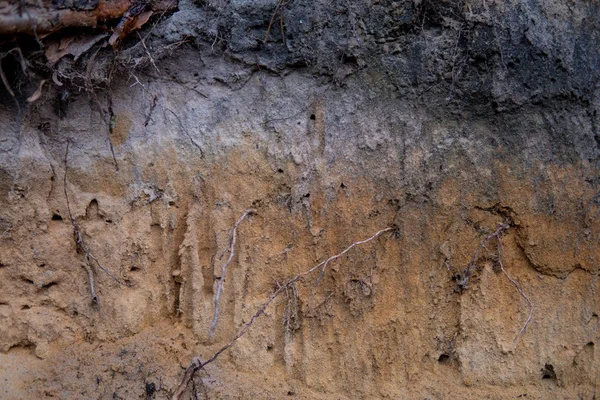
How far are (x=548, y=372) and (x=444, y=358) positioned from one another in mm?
519

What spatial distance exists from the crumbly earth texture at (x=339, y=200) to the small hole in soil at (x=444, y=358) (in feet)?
0.16

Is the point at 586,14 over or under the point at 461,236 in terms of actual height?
over

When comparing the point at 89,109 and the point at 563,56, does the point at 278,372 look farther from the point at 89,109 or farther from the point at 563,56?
the point at 563,56

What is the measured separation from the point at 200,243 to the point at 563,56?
6.49ft

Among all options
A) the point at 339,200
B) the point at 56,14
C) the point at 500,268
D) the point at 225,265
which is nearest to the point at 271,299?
the point at 225,265

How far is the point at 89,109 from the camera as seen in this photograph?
10.5ft

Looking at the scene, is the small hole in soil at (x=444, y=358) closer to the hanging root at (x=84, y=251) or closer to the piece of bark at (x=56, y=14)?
the hanging root at (x=84, y=251)

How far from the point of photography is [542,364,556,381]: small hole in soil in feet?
10.9

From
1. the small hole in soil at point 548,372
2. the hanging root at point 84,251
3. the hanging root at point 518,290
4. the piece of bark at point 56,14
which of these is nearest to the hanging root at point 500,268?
the hanging root at point 518,290

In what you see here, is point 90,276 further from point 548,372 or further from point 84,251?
point 548,372

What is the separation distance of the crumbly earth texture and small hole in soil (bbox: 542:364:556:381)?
2 cm

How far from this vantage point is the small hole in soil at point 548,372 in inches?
131

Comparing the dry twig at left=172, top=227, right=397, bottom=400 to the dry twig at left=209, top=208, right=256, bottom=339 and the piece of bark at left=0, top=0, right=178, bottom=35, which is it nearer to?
the dry twig at left=209, top=208, right=256, bottom=339

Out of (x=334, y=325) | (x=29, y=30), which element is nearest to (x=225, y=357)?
(x=334, y=325)
